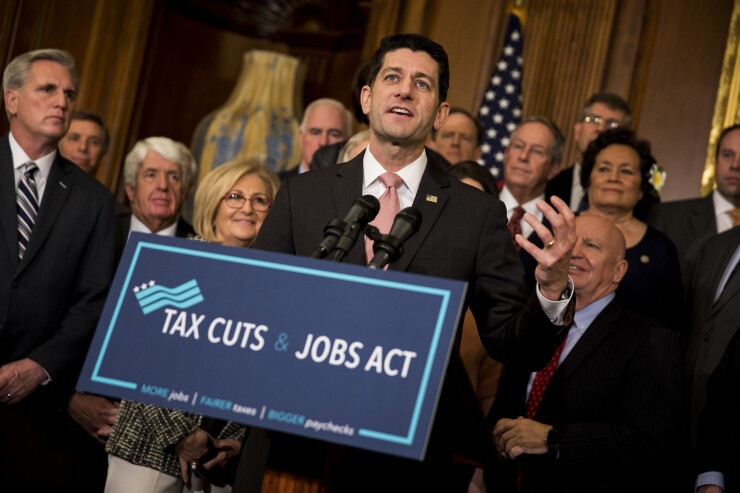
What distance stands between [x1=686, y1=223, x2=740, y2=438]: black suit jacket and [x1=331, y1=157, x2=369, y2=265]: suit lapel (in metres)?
1.94

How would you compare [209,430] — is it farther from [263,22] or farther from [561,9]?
[263,22]

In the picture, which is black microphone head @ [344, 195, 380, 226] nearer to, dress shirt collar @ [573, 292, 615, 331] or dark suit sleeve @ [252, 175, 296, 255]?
dark suit sleeve @ [252, 175, 296, 255]

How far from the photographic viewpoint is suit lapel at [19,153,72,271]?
12.3 ft

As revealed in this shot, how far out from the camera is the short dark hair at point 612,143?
4547 millimetres

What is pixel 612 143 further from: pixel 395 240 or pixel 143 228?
pixel 395 240

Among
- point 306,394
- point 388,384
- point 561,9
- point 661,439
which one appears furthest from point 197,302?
point 561,9

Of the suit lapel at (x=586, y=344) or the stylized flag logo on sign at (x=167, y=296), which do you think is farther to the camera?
the suit lapel at (x=586, y=344)

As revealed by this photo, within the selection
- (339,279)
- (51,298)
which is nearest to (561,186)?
(51,298)

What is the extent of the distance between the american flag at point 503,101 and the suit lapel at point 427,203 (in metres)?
3.82

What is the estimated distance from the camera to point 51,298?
3.78m

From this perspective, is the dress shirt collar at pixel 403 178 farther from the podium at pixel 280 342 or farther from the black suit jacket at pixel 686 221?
the black suit jacket at pixel 686 221

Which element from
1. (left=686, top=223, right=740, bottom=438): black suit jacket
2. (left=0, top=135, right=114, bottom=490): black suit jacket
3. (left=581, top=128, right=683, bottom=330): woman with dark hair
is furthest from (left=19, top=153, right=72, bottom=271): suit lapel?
(left=686, top=223, right=740, bottom=438): black suit jacket

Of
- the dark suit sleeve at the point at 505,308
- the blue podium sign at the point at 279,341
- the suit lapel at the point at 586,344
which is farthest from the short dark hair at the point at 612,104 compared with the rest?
the blue podium sign at the point at 279,341

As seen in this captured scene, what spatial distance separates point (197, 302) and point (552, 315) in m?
0.79
